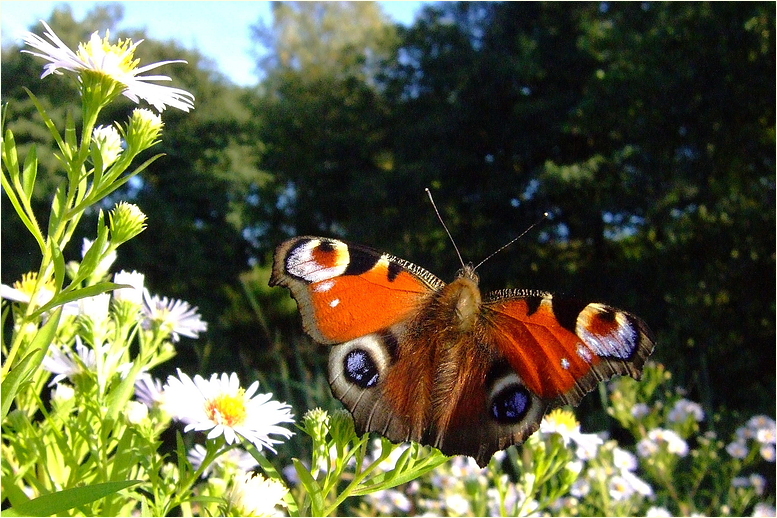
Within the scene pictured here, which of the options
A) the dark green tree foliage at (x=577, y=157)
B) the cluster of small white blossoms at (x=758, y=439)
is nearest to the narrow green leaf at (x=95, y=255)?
the cluster of small white blossoms at (x=758, y=439)

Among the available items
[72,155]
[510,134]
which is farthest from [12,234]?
Result: [72,155]

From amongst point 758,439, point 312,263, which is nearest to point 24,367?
point 312,263

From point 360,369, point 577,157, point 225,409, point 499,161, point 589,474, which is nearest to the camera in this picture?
point 225,409

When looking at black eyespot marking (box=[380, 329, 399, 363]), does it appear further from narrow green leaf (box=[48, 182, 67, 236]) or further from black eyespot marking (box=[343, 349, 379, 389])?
narrow green leaf (box=[48, 182, 67, 236])

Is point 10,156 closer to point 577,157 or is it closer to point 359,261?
point 359,261

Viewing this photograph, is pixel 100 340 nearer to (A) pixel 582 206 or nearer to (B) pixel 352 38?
(A) pixel 582 206
